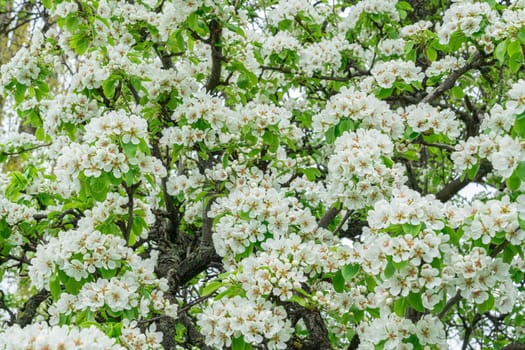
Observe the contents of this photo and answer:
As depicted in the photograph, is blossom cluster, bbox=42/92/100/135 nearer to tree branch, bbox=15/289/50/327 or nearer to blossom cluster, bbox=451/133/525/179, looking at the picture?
tree branch, bbox=15/289/50/327

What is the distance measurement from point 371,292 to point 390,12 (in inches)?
91.9

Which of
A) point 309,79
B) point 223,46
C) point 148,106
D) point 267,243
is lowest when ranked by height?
point 267,243

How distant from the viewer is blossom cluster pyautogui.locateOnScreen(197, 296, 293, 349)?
2744 mm

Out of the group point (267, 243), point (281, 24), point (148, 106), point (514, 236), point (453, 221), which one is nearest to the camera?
point (514, 236)

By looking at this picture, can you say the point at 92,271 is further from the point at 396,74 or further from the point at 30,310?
the point at 396,74

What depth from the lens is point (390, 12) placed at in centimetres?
480

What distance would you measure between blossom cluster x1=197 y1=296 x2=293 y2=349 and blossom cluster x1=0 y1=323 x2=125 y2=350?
765mm

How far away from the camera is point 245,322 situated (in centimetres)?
274

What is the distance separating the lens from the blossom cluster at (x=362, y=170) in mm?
2980

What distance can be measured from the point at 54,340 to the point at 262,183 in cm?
208

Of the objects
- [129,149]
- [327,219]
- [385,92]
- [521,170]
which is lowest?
[521,170]

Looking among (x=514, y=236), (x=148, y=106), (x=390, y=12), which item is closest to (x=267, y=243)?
(x=514, y=236)

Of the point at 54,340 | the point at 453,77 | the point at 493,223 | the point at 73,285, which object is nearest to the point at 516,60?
the point at 453,77

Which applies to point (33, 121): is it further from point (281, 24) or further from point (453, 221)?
point (453, 221)
